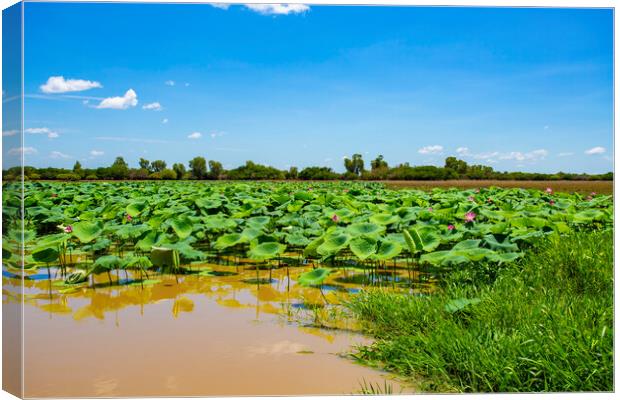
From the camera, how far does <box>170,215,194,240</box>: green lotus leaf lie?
4.60 meters

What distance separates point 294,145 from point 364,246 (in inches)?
32.8

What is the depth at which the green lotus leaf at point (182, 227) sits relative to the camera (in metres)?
4.60

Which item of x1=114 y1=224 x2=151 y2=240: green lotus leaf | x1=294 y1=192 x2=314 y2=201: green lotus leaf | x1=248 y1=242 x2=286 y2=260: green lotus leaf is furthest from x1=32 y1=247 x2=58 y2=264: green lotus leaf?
x1=294 y1=192 x2=314 y2=201: green lotus leaf

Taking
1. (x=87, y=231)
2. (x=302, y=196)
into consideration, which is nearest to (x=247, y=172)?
(x=302, y=196)

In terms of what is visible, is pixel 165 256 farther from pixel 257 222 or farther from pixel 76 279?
pixel 257 222

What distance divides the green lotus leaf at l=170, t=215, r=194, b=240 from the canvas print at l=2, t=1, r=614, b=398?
32 centimetres

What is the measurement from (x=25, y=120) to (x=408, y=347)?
191 cm

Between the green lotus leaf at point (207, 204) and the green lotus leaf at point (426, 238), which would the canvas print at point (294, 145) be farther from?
the green lotus leaf at point (207, 204)

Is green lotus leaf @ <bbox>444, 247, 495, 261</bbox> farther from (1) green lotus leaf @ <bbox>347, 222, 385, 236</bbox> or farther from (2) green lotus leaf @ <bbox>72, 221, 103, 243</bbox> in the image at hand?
(2) green lotus leaf @ <bbox>72, 221, 103, 243</bbox>

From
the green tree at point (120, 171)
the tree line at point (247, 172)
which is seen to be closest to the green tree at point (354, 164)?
the tree line at point (247, 172)

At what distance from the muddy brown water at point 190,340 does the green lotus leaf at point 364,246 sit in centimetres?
29

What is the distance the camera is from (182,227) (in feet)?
15.3

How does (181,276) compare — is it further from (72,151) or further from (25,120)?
(25,120)

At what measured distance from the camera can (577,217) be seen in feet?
16.6
